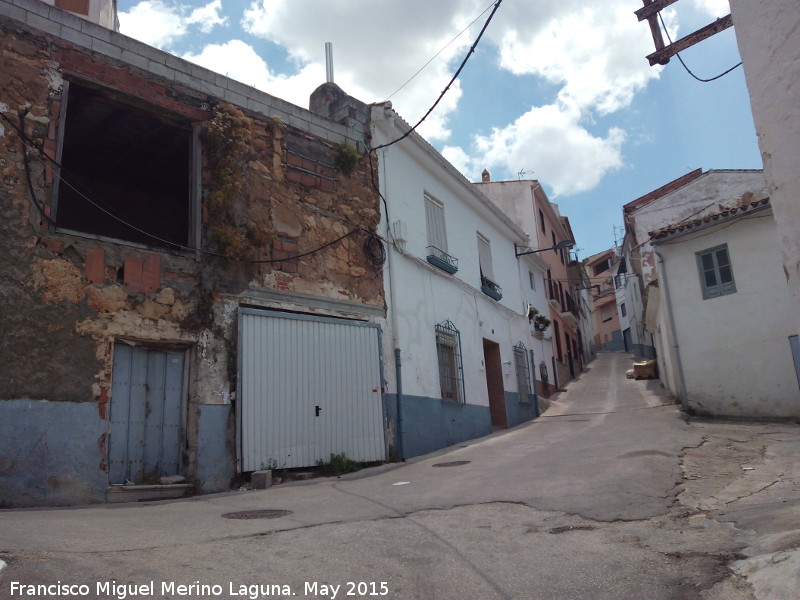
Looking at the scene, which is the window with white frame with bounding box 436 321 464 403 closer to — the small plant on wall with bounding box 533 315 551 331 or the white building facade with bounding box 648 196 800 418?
the white building facade with bounding box 648 196 800 418

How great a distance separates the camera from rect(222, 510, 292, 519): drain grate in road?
5.88 metres

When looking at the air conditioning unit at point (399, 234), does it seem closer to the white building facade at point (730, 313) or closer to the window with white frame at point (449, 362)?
the window with white frame at point (449, 362)

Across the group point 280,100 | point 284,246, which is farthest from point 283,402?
point 280,100

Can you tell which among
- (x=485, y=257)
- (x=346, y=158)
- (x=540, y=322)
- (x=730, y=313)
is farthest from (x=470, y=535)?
(x=540, y=322)

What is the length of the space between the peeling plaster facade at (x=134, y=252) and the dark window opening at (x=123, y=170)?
6 cm

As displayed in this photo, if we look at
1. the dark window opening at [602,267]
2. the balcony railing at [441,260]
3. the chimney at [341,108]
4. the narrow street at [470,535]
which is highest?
the dark window opening at [602,267]

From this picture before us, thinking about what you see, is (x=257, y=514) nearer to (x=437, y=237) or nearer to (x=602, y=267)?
(x=437, y=237)

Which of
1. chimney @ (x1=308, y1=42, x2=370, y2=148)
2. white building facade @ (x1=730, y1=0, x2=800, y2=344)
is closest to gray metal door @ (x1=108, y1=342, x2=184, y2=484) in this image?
chimney @ (x1=308, y1=42, x2=370, y2=148)

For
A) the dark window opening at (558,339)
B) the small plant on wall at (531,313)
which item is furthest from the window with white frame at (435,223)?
the dark window opening at (558,339)

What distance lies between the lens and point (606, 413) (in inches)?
612

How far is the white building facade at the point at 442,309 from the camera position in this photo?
36.8 feet

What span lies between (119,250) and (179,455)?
2.67 m

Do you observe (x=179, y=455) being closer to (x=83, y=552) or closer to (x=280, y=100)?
(x=83, y=552)

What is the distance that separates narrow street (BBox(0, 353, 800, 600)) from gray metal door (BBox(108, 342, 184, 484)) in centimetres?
78
